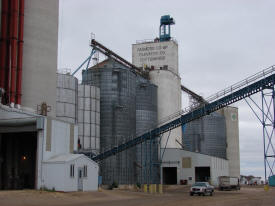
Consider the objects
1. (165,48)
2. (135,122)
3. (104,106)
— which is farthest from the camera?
(165,48)

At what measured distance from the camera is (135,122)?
76500 mm

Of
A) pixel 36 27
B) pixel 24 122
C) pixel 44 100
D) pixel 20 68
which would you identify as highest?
pixel 36 27

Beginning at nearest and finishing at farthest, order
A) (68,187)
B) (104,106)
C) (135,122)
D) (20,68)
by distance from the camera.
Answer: (68,187)
(20,68)
(104,106)
(135,122)

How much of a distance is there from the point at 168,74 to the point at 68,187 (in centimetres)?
5134

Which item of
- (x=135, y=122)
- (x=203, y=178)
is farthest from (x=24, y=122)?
(x=203, y=178)

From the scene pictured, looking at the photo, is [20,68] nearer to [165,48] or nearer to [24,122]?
[24,122]

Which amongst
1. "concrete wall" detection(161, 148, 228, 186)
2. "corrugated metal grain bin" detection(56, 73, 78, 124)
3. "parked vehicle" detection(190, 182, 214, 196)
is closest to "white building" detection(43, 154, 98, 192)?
"parked vehicle" detection(190, 182, 214, 196)

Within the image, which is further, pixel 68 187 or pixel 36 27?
pixel 36 27

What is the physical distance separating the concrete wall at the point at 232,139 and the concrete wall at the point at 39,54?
65539mm

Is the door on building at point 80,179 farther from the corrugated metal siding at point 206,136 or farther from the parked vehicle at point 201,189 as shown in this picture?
the corrugated metal siding at point 206,136

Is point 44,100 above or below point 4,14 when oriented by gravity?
below

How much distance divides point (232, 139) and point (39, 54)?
70154 mm

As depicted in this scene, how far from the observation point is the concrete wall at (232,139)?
355 ft

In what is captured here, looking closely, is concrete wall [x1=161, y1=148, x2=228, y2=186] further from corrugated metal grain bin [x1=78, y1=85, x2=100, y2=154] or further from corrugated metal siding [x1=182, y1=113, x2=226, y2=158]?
corrugated metal siding [x1=182, y1=113, x2=226, y2=158]
